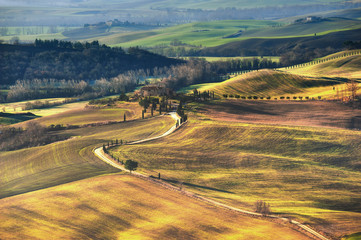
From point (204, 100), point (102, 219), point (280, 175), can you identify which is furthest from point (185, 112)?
point (102, 219)

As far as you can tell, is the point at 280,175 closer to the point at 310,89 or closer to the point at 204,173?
the point at 204,173

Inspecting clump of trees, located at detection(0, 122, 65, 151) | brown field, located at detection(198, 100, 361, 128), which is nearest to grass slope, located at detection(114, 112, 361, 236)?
brown field, located at detection(198, 100, 361, 128)

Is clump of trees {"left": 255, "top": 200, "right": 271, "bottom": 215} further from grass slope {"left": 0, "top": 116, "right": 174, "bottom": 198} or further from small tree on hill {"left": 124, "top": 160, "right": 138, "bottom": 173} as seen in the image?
grass slope {"left": 0, "top": 116, "right": 174, "bottom": 198}

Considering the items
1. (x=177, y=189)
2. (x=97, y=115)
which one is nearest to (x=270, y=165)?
(x=177, y=189)

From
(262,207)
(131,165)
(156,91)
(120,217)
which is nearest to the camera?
(120,217)

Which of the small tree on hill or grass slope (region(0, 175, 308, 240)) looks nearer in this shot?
grass slope (region(0, 175, 308, 240))

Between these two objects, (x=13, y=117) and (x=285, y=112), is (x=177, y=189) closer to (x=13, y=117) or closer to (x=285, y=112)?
(x=285, y=112)
